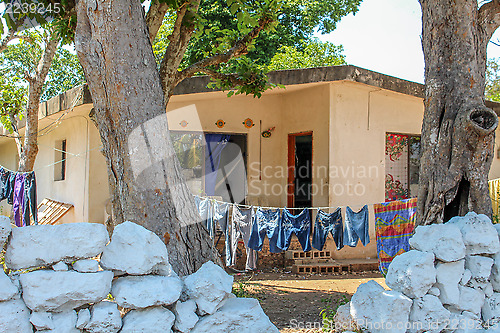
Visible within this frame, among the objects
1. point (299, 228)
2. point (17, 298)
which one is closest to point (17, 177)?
point (299, 228)

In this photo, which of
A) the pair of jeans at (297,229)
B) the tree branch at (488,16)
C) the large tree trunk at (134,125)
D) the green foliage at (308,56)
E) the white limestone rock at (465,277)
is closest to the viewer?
the white limestone rock at (465,277)

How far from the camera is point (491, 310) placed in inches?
119

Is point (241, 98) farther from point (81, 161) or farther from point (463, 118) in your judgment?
point (463, 118)

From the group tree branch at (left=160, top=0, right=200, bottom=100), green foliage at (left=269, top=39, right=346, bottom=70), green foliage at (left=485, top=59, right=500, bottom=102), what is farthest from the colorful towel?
green foliage at (left=485, top=59, right=500, bottom=102)

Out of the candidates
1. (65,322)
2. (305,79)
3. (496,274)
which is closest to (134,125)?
(65,322)

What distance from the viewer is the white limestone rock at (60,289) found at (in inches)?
85.0

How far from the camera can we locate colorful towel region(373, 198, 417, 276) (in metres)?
5.22

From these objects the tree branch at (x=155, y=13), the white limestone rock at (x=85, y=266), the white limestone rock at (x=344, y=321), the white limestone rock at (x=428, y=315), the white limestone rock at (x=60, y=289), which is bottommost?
the white limestone rock at (x=344, y=321)

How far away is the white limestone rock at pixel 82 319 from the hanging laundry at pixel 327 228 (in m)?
4.39

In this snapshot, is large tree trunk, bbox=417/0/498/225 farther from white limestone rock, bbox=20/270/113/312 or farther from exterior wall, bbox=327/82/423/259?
exterior wall, bbox=327/82/423/259

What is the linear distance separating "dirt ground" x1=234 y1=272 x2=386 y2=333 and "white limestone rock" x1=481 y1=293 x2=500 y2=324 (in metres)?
1.50

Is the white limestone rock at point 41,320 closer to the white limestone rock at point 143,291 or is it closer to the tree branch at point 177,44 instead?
the white limestone rock at point 143,291

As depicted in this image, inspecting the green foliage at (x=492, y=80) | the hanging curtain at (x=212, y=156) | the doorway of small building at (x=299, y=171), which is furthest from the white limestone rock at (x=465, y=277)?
the green foliage at (x=492, y=80)

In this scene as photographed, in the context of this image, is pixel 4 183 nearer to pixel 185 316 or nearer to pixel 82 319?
pixel 82 319
